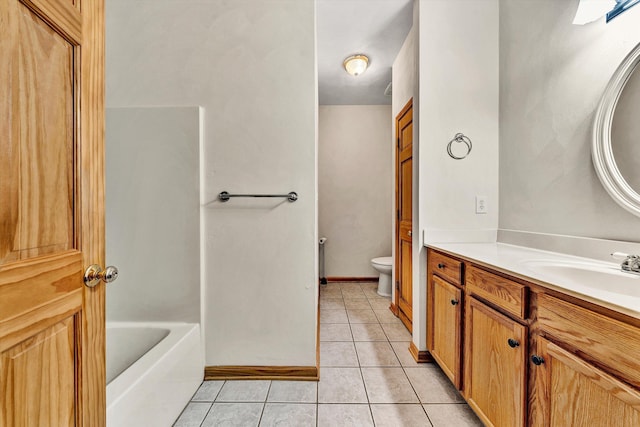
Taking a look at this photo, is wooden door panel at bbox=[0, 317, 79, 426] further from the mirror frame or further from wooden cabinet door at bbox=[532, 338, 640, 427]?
the mirror frame

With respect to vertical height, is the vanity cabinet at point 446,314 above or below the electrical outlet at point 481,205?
below

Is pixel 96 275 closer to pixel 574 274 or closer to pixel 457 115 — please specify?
pixel 574 274

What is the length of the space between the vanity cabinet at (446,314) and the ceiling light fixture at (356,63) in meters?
2.03

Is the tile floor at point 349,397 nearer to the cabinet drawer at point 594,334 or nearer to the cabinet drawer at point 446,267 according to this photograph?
the cabinet drawer at point 446,267

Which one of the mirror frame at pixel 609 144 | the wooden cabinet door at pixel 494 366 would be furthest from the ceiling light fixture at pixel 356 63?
the wooden cabinet door at pixel 494 366

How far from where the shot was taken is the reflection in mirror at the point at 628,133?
1.12 meters

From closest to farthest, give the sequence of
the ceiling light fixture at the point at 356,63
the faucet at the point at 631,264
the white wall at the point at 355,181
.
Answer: the faucet at the point at 631,264, the ceiling light fixture at the point at 356,63, the white wall at the point at 355,181

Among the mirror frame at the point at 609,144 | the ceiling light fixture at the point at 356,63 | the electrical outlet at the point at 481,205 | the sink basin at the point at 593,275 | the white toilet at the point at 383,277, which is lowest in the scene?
the white toilet at the point at 383,277

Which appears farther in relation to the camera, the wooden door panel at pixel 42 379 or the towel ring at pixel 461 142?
the towel ring at pixel 461 142

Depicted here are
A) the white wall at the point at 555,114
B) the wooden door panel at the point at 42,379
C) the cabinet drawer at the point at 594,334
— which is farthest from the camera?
the white wall at the point at 555,114

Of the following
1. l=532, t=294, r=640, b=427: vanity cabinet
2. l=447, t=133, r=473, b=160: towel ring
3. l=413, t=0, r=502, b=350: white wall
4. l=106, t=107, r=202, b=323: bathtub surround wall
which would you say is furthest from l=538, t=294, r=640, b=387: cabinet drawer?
l=106, t=107, r=202, b=323: bathtub surround wall

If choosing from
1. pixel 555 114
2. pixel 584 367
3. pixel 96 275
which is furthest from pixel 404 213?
pixel 96 275

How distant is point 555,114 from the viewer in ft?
4.86

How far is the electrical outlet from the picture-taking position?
1.88 meters
